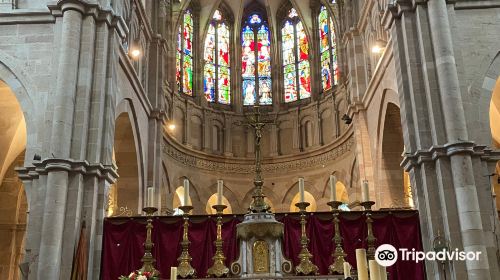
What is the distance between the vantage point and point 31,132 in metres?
15.8

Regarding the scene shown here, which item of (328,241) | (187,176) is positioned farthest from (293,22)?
(328,241)

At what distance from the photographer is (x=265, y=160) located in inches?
1230

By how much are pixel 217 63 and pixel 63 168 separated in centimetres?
1934

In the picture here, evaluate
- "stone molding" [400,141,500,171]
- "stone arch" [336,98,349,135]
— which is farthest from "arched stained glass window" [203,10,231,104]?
"stone molding" [400,141,500,171]

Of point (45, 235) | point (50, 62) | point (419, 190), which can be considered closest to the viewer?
point (45, 235)

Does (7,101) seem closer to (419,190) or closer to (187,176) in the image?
(187,176)

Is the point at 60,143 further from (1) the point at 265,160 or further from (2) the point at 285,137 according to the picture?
(2) the point at 285,137

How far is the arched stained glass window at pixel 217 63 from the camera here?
3250cm

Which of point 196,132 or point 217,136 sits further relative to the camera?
point 217,136

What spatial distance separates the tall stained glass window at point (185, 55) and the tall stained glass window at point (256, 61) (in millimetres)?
3084

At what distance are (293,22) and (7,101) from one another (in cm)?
1834

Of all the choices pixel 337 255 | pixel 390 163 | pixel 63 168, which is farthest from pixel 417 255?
pixel 63 168

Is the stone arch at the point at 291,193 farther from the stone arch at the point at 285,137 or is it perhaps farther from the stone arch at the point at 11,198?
the stone arch at the point at 11,198

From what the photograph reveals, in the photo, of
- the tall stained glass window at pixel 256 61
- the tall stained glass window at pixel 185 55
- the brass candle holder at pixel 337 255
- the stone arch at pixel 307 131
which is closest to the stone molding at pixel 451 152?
the brass candle holder at pixel 337 255
